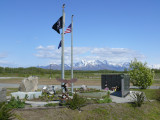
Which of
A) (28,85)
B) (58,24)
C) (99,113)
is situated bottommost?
(99,113)

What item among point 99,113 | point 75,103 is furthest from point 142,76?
point 75,103

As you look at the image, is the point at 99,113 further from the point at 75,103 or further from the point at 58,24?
the point at 58,24

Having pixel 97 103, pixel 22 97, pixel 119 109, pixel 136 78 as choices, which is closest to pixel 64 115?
pixel 97 103

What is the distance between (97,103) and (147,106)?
4261mm

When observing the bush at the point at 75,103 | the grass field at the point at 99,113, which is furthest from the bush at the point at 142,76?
the bush at the point at 75,103

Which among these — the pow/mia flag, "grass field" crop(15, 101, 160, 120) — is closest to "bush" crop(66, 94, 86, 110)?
"grass field" crop(15, 101, 160, 120)

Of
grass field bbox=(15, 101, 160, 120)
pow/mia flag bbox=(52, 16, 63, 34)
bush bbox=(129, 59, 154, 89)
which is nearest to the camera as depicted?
grass field bbox=(15, 101, 160, 120)

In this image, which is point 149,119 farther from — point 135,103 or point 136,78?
point 136,78

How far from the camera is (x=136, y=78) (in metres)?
29.0

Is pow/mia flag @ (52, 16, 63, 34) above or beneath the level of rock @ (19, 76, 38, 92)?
above

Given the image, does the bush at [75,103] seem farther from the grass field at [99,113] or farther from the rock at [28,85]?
the rock at [28,85]

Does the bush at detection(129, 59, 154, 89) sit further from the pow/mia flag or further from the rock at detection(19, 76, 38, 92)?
the pow/mia flag

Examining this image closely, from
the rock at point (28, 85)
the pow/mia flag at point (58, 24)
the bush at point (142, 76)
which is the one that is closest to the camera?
the pow/mia flag at point (58, 24)

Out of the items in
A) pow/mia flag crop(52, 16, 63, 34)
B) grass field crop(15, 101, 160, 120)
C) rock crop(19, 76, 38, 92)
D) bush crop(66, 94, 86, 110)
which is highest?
pow/mia flag crop(52, 16, 63, 34)
